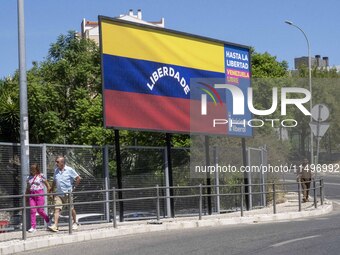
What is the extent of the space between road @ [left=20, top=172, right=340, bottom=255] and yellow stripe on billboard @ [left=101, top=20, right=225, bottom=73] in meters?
4.95

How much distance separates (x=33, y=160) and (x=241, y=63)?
30.2 ft

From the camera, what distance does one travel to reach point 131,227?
16.5m

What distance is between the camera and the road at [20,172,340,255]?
40.3 ft

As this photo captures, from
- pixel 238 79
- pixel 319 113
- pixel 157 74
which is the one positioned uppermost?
pixel 238 79

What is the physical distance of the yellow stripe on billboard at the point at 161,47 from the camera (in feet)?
59.8

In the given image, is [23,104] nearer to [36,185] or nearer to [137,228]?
[36,185]

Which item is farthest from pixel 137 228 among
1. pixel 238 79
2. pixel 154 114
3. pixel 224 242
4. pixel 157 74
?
pixel 238 79

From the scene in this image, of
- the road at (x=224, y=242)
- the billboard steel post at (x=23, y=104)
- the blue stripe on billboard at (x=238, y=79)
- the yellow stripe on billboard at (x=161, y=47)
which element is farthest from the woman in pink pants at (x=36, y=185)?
the blue stripe on billboard at (x=238, y=79)

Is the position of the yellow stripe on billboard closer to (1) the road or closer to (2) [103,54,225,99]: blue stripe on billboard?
(2) [103,54,225,99]: blue stripe on billboard

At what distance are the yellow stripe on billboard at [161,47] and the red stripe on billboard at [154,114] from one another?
3.48 feet

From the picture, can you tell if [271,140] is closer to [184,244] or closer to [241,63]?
[241,63]

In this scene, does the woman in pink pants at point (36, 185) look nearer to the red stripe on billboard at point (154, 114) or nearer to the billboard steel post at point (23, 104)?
the billboard steel post at point (23, 104)

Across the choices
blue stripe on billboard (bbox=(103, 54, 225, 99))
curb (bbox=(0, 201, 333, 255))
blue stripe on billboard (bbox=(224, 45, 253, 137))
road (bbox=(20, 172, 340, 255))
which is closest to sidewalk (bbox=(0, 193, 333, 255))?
curb (bbox=(0, 201, 333, 255))

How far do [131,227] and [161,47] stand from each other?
Answer: 5688 mm
